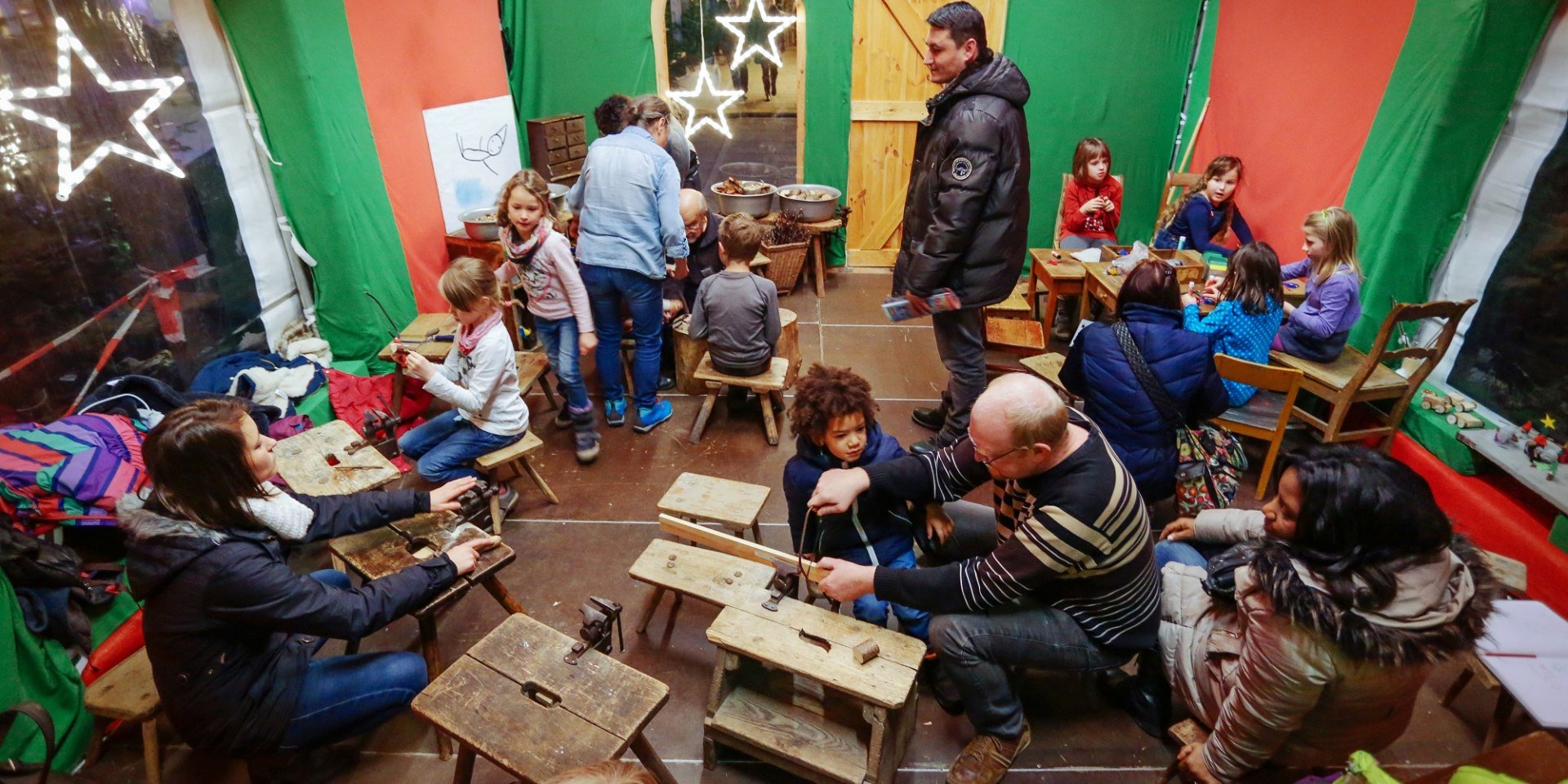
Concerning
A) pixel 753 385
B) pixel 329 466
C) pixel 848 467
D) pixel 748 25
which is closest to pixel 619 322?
pixel 753 385

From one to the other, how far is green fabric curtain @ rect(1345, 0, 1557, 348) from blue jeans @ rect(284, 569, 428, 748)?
5383mm

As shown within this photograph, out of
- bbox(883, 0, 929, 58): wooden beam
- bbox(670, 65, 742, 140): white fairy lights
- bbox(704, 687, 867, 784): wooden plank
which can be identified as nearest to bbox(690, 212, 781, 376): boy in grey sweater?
bbox(704, 687, 867, 784): wooden plank

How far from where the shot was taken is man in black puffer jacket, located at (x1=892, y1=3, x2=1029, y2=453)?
376 cm

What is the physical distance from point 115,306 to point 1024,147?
4.54 metres

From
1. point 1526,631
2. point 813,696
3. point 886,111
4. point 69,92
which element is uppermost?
point 69,92

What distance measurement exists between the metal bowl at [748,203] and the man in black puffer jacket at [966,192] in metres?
2.75

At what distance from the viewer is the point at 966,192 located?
3.84m

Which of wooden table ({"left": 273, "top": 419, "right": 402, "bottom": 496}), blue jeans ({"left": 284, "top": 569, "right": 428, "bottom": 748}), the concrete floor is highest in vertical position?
wooden table ({"left": 273, "top": 419, "right": 402, "bottom": 496})

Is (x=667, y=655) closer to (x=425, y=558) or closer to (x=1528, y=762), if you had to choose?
(x=425, y=558)

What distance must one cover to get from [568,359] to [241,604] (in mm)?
2540

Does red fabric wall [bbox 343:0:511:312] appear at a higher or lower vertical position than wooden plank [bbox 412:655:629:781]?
higher

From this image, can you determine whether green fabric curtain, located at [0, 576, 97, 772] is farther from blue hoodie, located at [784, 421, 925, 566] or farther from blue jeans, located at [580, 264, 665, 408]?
blue jeans, located at [580, 264, 665, 408]

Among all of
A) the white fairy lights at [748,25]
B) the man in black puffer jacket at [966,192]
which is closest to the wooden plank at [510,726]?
the man in black puffer jacket at [966,192]

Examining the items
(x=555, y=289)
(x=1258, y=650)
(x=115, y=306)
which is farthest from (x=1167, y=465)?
(x=115, y=306)
